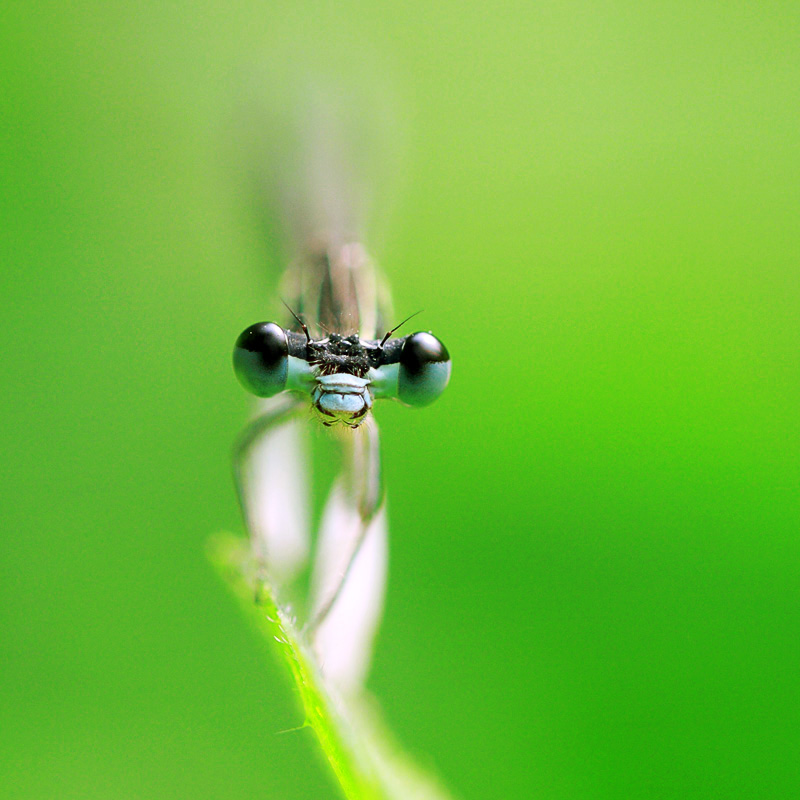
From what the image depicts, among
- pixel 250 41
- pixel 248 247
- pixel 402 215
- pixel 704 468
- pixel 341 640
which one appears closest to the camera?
pixel 341 640

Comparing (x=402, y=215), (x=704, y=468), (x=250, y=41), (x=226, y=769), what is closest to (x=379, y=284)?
(x=704, y=468)

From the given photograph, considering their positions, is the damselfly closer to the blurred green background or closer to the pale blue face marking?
the pale blue face marking

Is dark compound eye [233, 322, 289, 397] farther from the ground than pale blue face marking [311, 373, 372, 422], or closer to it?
farther from the ground

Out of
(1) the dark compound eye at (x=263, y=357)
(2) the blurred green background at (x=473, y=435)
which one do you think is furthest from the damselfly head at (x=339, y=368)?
(2) the blurred green background at (x=473, y=435)

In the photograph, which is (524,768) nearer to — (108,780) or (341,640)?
(341,640)

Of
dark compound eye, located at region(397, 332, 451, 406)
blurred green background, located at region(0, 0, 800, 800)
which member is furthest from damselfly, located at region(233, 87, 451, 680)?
blurred green background, located at region(0, 0, 800, 800)

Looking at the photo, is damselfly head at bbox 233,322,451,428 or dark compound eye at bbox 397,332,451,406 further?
dark compound eye at bbox 397,332,451,406

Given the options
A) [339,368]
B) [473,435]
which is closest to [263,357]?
[339,368]

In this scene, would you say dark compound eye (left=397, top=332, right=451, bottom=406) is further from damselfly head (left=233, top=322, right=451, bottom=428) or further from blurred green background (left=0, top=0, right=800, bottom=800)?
blurred green background (left=0, top=0, right=800, bottom=800)
